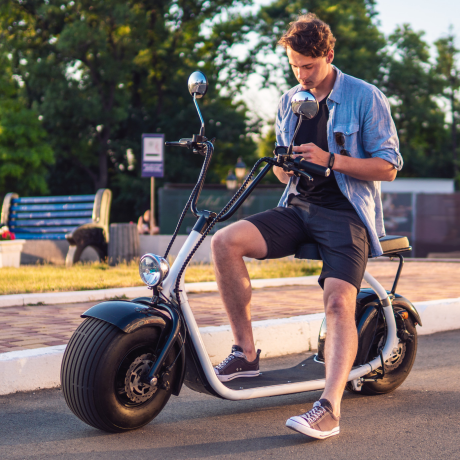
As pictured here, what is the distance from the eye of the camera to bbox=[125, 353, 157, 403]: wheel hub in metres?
2.99

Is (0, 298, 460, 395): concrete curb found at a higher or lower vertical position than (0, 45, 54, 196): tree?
lower

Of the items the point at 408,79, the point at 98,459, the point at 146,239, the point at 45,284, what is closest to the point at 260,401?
the point at 98,459

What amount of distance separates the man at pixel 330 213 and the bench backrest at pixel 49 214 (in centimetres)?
867

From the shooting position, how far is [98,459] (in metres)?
2.75

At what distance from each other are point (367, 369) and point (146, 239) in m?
A: 12.2

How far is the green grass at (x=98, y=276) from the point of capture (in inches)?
285

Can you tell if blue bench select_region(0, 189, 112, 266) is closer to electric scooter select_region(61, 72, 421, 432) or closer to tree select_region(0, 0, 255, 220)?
electric scooter select_region(61, 72, 421, 432)

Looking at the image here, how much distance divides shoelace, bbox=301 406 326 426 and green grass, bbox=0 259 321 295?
4601mm

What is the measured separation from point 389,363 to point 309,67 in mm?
1746

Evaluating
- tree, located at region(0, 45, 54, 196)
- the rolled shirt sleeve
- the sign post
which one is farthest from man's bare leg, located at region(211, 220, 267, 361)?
tree, located at region(0, 45, 54, 196)

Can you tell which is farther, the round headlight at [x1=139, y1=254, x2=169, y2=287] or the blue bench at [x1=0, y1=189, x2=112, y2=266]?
the blue bench at [x1=0, y1=189, x2=112, y2=266]

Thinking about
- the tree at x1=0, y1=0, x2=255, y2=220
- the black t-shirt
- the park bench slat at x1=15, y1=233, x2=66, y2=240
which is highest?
the tree at x1=0, y1=0, x2=255, y2=220

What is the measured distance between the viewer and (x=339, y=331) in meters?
3.17

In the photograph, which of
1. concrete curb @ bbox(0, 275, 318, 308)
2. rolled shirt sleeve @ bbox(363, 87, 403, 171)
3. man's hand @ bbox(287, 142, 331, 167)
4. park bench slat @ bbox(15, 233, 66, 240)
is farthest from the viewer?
park bench slat @ bbox(15, 233, 66, 240)
